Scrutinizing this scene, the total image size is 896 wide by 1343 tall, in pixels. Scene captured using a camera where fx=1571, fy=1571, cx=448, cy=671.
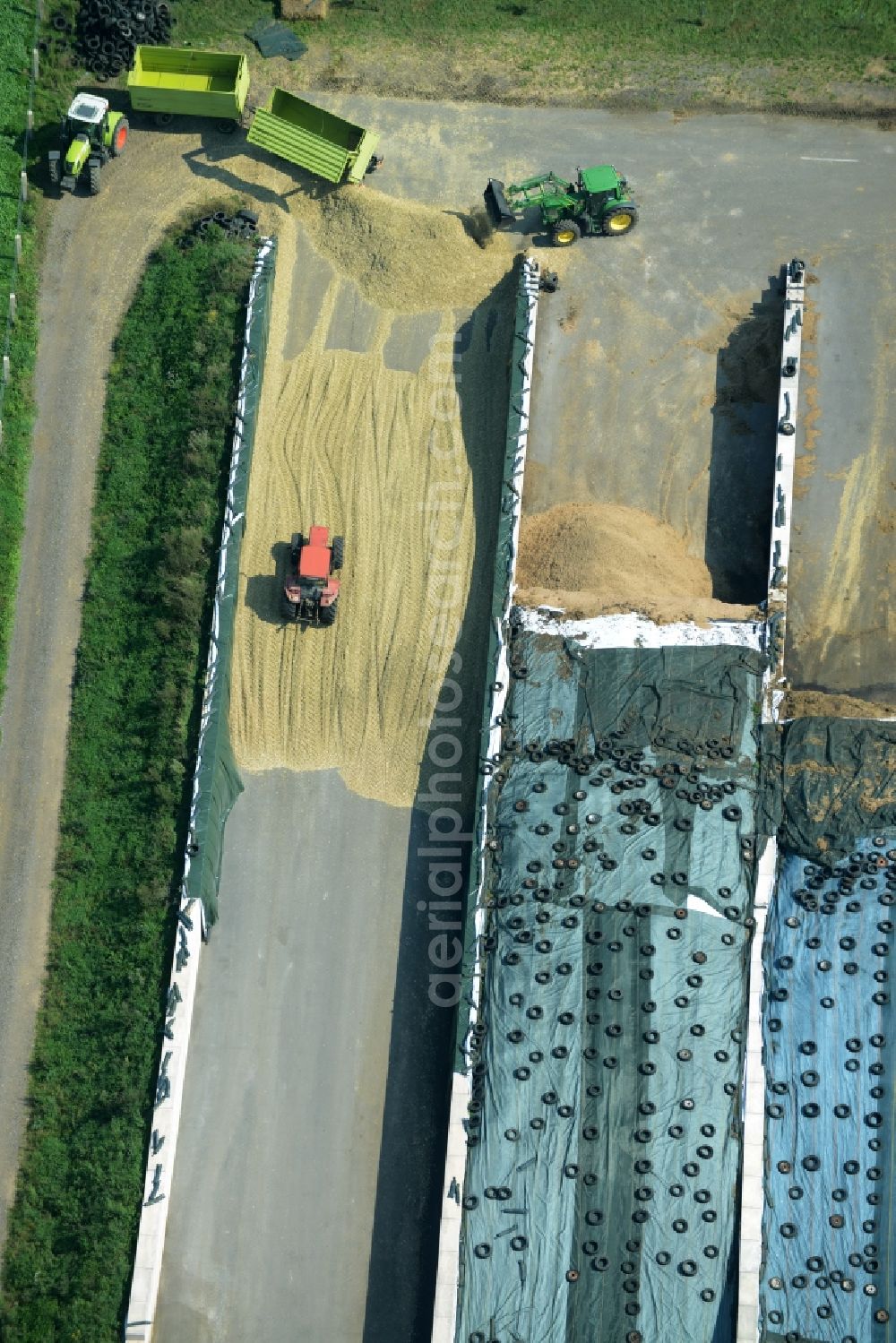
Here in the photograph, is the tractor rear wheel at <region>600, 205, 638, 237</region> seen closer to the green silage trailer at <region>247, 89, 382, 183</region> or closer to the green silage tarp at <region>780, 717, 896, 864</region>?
the green silage trailer at <region>247, 89, 382, 183</region>

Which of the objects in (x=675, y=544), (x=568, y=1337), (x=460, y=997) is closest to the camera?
(x=568, y=1337)

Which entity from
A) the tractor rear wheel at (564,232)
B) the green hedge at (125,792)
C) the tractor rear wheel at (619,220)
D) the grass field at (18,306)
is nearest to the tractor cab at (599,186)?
the tractor rear wheel at (619,220)

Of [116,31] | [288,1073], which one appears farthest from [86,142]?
[288,1073]

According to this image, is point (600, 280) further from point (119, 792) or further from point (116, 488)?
point (119, 792)

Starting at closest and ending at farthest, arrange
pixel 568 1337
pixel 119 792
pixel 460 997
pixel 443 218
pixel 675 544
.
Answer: pixel 568 1337, pixel 460 997, pixel 119 792, pixel 675 544, pixel 443 218

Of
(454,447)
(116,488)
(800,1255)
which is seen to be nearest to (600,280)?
(454,447)

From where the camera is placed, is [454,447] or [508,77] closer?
[454,447]

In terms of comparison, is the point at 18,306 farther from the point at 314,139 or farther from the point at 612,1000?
the point at 612,1000

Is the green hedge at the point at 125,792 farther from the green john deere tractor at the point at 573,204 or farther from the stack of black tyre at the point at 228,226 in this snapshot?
the green john deere tractor at the point at 573,204

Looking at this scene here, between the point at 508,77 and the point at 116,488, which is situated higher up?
the point at 508,77
